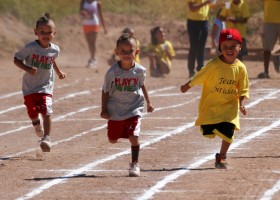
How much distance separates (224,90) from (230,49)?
1.43 ft

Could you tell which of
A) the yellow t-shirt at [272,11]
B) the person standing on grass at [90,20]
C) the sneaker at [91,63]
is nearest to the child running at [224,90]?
the yellow t-shirt at [272,11]

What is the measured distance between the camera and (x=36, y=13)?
32719 millimetres

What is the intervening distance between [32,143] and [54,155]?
164 cm

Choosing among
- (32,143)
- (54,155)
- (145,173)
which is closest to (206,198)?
(145,173)

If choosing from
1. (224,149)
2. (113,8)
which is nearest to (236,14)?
(224,149)

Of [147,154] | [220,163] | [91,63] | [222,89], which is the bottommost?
[91,63]

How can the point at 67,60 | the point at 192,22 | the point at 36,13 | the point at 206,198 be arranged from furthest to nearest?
the point at 36,13
the point at 67,60
the point at 192,22
the point at 206,198

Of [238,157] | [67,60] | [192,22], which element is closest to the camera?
[238,157]

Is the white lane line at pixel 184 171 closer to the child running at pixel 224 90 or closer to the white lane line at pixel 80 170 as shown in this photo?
the child running at pixel 224 90

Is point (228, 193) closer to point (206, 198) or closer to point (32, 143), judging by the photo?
point (206, 198)

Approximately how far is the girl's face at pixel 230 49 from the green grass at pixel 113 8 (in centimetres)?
2032

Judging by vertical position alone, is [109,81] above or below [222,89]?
above

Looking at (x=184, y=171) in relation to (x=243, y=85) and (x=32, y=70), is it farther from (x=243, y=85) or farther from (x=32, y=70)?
(x=32, y=70)

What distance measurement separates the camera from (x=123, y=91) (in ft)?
38.8
